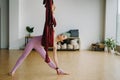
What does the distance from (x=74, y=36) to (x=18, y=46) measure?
8.01ft

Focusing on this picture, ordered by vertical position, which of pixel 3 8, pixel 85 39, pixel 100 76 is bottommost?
pixel 100 76

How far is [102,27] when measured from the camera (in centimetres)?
1030

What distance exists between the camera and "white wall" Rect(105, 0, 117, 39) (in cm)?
989

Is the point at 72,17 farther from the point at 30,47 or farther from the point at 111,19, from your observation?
the point at 30,47

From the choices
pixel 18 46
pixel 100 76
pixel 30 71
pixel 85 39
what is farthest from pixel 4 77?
pixel 85 39

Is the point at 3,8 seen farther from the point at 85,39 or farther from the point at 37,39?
the point at 37,39

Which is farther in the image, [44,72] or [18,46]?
[18,46]

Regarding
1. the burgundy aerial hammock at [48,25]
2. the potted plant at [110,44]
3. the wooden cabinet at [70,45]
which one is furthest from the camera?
the wooden cabinet at [70,45]

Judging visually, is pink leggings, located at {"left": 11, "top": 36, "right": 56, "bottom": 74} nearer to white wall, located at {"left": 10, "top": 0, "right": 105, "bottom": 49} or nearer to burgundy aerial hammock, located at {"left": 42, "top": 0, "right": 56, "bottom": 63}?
burgundy aerial hammock, located at {"left": 42, "top": 0, "right": 56, "bottom": 63}

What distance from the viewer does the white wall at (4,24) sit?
33.0 feet

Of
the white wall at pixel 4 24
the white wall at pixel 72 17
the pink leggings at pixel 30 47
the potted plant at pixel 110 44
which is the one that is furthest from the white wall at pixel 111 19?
the pink leggings at pixel 30 47

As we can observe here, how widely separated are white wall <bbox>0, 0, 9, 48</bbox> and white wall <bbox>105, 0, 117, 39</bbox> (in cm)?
428

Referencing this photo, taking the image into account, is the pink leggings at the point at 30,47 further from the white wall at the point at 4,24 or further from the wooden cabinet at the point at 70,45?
the white wall at the point at 4,24

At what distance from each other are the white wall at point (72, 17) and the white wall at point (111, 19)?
297 millimetres
